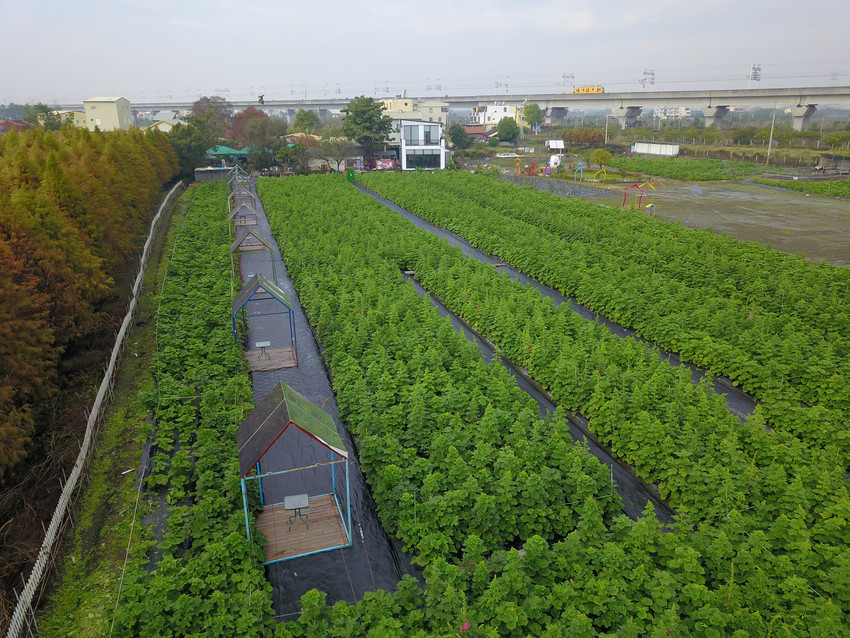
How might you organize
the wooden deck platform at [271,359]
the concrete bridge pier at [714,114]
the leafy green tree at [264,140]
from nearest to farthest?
the wooden deck platform at [271,359]
the leafy green tree at [264,140]
the concrete bridge pier at [714,114]

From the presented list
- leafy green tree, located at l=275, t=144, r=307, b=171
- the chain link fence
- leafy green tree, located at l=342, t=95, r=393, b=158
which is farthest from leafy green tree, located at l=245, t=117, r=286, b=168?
the chain link fence

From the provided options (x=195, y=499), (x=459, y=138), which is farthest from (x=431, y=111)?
(x=195, y=499)

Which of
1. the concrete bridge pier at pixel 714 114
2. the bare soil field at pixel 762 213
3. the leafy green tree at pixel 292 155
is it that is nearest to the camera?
the bare soil field at pixel 762 213

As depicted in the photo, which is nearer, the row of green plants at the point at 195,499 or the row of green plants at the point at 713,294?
the row of green plants at the point at 195,499

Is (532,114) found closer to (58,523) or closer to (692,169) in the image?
(692,169)

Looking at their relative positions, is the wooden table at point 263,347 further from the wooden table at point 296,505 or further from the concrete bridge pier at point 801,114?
the concrete bridge pier at point 801,114

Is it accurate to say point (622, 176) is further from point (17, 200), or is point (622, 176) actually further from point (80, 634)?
point (80, 634)

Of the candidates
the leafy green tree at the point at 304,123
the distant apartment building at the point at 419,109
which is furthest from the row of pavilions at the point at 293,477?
the distant apartment building at the point at 419,109

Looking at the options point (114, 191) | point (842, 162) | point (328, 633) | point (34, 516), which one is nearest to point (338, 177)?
point (114, 191)
